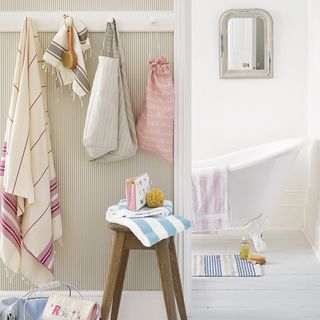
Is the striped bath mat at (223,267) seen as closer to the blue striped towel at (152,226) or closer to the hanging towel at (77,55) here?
the blue striped towel at (152,226)

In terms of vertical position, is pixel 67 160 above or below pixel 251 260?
above

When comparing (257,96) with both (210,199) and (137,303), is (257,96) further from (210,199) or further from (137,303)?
(137,303)

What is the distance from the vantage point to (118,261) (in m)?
2.43

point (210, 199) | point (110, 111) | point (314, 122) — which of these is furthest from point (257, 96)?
point (110, 111)

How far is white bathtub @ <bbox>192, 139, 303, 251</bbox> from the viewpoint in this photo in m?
4.18

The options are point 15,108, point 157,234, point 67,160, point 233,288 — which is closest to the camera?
point 157,234

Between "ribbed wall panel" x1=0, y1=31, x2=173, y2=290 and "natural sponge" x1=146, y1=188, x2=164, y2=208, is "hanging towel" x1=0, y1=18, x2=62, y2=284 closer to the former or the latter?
"ribbed wall panel" x1=0, y1=31, x2=173, y2=290

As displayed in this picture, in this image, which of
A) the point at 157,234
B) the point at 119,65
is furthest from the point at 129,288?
the point at 119,65

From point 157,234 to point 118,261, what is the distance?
0.27 meters

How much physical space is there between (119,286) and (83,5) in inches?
52.0

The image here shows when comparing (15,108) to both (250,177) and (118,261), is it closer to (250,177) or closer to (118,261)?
(118,261)

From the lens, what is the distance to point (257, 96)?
497cm

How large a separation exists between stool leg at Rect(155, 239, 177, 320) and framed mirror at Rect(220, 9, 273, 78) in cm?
282

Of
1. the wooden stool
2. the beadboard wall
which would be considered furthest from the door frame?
the wooden stool
